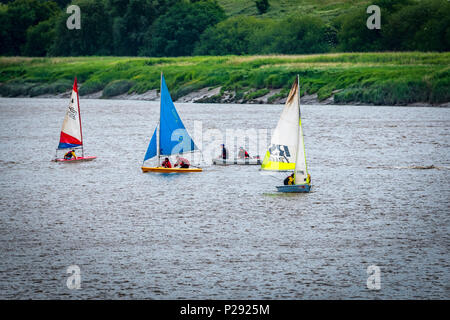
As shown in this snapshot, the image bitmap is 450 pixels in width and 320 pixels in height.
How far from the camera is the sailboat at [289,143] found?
41.8m

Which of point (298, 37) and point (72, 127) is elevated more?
point (298, 37)

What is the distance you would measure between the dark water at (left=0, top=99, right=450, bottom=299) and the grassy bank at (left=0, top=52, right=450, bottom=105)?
140 ft

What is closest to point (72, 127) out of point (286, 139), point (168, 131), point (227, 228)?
point (168, 131)

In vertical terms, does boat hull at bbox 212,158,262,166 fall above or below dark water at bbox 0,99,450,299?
above

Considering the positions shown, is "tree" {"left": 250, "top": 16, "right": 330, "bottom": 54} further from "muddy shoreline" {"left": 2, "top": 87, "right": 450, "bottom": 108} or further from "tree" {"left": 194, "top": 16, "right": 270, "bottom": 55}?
"muddy shoreline" {"left": 2, "top": 87, "right": 450, "bottom": 108}

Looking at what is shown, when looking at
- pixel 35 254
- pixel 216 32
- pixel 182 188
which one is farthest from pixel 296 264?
pixel 216 32

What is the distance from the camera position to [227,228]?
121ft

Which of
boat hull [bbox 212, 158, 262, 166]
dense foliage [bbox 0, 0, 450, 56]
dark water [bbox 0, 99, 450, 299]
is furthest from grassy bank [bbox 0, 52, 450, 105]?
boat hull [bbox 212, 158, 262, 166]

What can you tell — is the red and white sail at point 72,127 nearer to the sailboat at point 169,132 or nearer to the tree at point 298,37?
the sailboat at point 169,132

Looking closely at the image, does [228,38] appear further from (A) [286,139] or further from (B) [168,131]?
(A) [286,139]

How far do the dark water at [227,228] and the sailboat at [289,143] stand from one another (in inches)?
81.7

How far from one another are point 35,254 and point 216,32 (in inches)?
6340

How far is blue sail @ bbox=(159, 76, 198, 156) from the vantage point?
5225 cm

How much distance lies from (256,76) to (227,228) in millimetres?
96115
